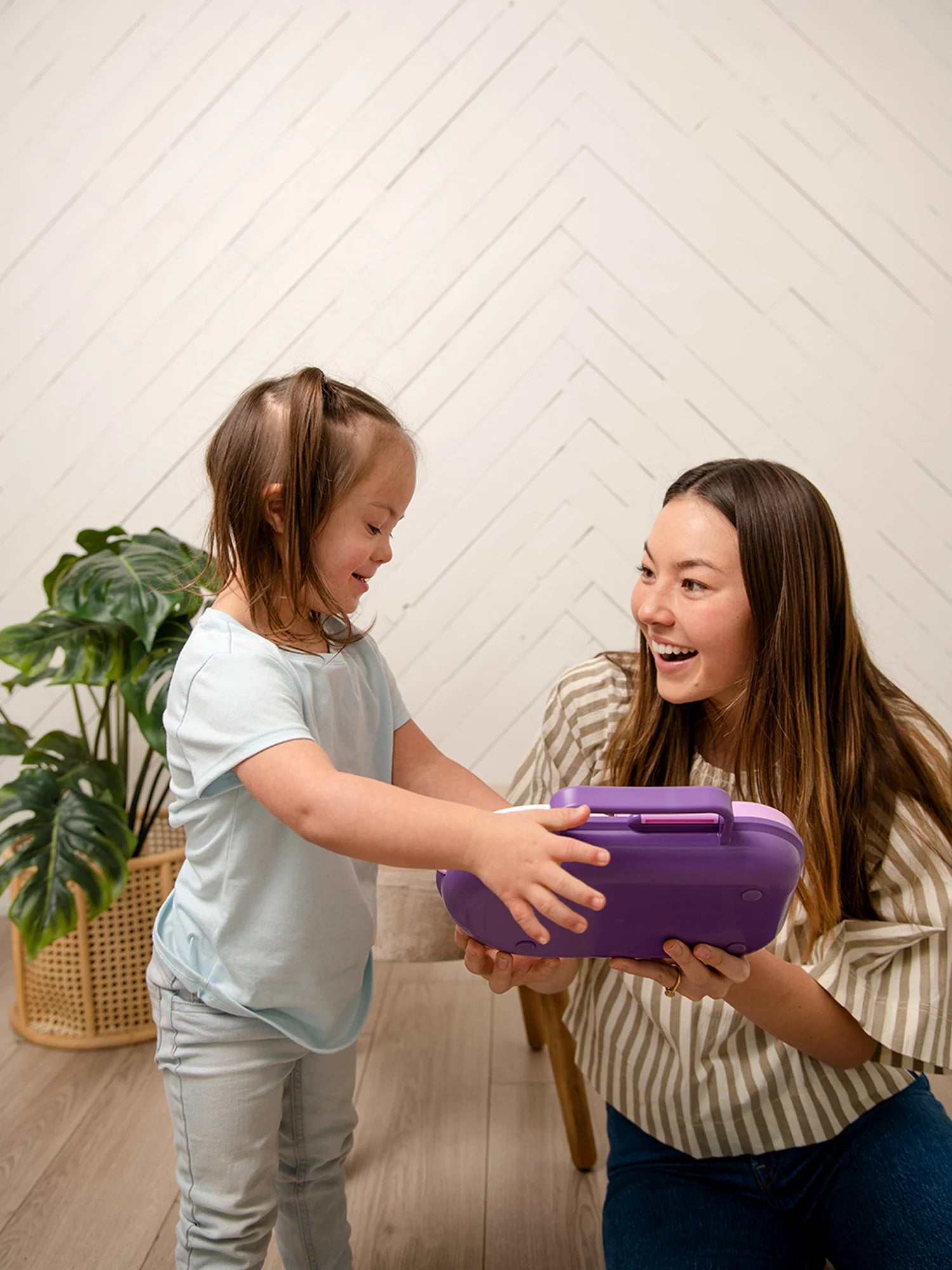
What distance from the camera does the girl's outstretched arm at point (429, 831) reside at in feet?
2.59

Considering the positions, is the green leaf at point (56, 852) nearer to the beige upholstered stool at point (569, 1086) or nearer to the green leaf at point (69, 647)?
the green leaf at point (69, 647)

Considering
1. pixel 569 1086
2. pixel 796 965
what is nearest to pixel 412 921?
pixel 569 1086

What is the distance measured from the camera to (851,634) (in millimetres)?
1195

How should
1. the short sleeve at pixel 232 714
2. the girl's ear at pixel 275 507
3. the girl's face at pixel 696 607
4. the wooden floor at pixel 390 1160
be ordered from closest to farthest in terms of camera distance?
the short sleeve at pixel 232 714, the girl's ear at pixel 275 507, the girl's face at pixel 696 607, the wooden floor at pixel 390 1160

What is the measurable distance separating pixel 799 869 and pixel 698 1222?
1.66ft

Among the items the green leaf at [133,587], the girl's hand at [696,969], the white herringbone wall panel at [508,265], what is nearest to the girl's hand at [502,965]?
the girl's hand at [696,969]

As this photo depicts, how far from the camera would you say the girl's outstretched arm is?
790mm

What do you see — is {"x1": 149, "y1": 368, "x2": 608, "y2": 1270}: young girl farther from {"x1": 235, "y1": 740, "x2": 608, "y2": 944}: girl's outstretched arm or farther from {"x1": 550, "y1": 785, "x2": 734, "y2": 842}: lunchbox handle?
{"x1": 550, "y1": 785, "x2": 734, "y2": 842}: lunchbox handle

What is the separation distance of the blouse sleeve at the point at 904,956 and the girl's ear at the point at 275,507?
733mm

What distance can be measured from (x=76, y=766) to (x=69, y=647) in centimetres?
24

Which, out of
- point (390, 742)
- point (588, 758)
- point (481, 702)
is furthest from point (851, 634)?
point (481, 702)

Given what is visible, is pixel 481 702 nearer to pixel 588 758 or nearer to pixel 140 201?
pixel 588 758

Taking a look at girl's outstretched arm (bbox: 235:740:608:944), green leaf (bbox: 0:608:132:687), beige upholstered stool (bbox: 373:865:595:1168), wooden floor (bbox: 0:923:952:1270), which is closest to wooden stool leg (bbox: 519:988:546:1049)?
wooden floor (bbox: 0:923:952:1270)

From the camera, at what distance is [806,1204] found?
3.84ft
